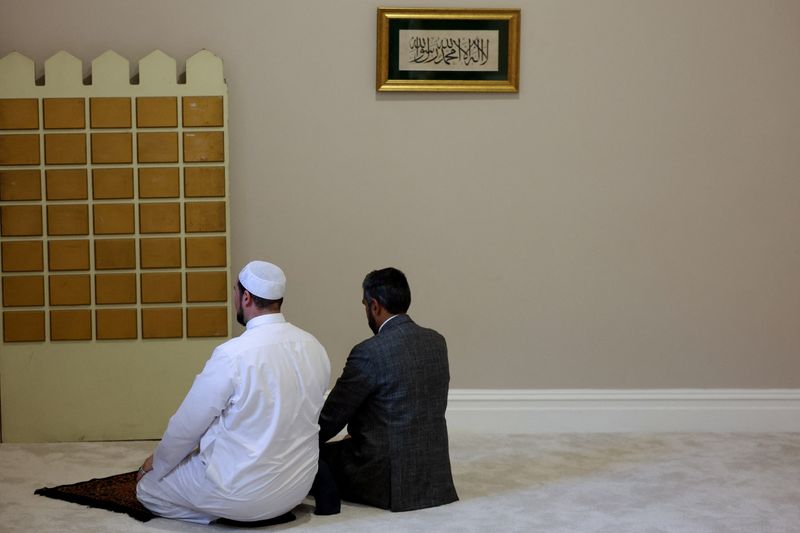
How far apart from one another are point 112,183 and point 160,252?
14.2 inches

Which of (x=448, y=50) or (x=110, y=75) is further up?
(x=448, y=50)

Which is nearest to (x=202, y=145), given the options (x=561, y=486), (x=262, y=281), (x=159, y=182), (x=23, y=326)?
(x=159, y=182)

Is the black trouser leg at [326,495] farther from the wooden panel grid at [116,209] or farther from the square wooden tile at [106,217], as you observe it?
the square wooden tile at [106,217]

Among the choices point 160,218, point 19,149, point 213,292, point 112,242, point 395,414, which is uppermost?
point 19,149

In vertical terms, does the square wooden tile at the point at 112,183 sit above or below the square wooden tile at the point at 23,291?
above

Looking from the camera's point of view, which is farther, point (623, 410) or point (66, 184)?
point (623, 410)

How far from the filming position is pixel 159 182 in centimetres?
431

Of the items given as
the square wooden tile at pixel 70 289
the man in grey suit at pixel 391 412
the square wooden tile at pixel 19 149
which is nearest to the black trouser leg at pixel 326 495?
the man in grey suit at pixel 391 412

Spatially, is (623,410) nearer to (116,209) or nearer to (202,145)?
(202,145)

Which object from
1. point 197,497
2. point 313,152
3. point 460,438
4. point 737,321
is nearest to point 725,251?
point 737,321

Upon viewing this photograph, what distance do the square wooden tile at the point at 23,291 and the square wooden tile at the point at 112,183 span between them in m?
0.45

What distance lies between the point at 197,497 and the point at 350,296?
1541 mm

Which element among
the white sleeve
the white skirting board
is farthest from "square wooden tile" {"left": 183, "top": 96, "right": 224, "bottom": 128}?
the white skirting board

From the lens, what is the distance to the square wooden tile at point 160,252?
4.32 meters
